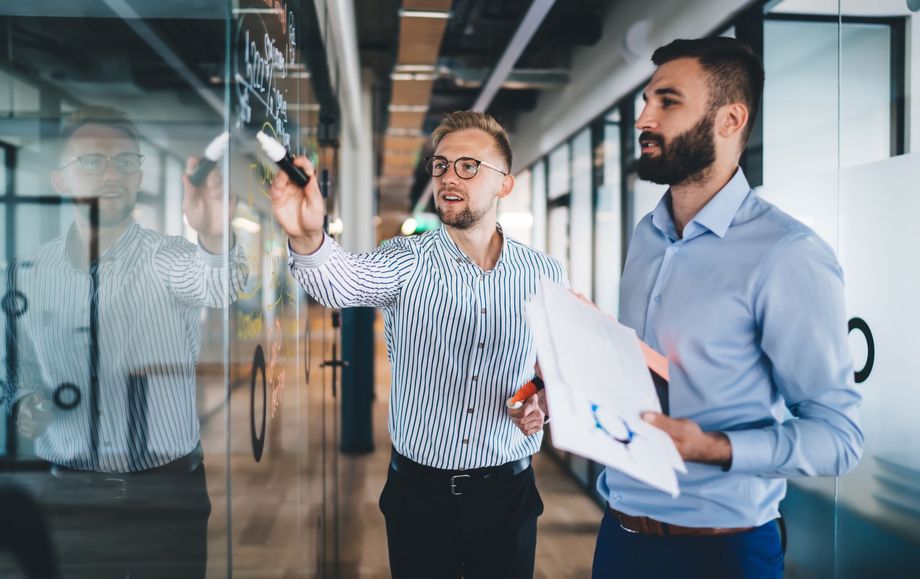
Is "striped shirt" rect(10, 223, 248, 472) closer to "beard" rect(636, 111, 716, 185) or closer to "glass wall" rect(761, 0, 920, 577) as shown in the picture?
"beard" rect(636, 111, 716, 185)

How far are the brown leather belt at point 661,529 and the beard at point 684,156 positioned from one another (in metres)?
0.65

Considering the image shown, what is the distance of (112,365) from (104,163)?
0.27m

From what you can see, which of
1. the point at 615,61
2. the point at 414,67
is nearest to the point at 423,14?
the point at 414,67

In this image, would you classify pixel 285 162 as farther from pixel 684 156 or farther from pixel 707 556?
pixel 707 556

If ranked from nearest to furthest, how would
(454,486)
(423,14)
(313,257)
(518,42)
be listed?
1. (313,257)
2. (454,486)
3. (423,14)
4. (518,42)

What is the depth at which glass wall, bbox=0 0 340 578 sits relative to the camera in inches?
30.7

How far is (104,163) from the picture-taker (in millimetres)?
837

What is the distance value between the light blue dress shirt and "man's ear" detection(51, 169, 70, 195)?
99 cm

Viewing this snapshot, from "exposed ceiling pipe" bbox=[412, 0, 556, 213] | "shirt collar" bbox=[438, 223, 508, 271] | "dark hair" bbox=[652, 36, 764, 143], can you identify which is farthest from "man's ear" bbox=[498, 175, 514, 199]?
"exposed ceiling pipe" bbox=[412, 0, 556, 213]

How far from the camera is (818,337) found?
3.49 ft

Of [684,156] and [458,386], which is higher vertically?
[684,156]

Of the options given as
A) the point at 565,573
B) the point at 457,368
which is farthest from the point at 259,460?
the point at 565,573

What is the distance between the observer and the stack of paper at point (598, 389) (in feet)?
2.75

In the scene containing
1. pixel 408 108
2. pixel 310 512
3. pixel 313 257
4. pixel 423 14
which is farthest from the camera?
pixel 408 108
